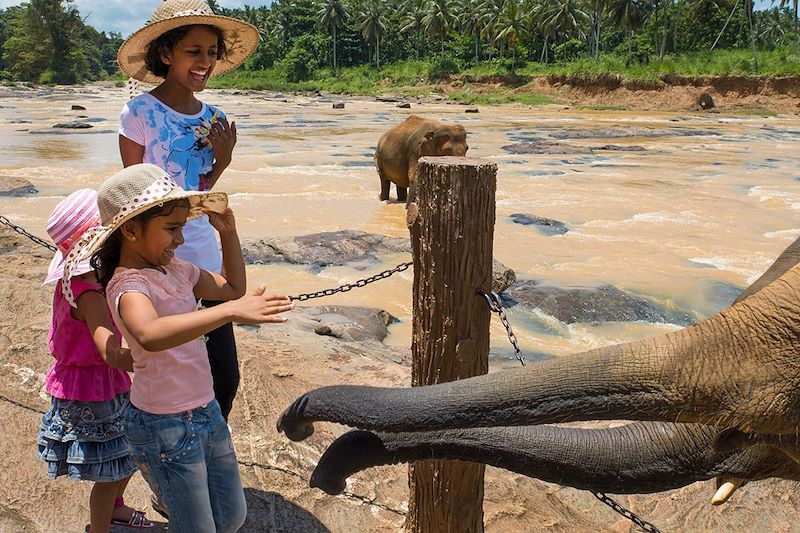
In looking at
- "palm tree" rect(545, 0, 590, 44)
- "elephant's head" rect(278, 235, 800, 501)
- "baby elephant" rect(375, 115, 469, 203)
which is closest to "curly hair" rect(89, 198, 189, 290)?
"elephant's head" rect(278, 235, 800, 501)

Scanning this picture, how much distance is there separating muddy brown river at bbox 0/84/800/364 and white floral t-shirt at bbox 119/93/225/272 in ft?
12.2

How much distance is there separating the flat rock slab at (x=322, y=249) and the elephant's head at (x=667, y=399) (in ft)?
21.9

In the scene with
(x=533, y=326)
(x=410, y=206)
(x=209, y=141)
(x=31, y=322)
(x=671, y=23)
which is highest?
(x=671, y=23)

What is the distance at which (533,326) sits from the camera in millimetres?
6934

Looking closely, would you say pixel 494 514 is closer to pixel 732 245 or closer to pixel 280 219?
pixel 732 245

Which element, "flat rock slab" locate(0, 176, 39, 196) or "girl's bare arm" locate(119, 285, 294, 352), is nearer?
"girl's bare arm" locate(119, 285, 294, 352)

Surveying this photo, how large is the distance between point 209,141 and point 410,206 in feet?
2.59

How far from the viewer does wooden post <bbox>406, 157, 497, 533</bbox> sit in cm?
269

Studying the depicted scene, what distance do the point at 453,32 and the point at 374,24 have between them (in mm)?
6852

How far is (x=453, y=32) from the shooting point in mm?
64625

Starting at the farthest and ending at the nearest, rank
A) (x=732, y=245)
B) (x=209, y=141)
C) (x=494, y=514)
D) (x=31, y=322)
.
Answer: (x=732, y=245) → (x=31, y=322) → (x=494, y=514) → (x=209, y=141)

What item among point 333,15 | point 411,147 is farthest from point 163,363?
point 333,15

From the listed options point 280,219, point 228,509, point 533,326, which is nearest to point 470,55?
point 280,219

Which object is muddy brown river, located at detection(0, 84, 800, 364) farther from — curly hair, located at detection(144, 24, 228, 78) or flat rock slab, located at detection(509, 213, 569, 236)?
curly hair, located at detection(144, 24, 228, 78)
